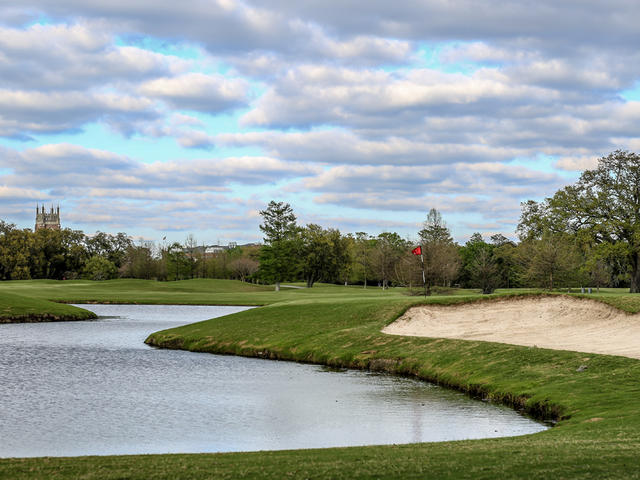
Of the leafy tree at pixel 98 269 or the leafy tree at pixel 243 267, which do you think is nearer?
the leafy tree at pixel 98 269

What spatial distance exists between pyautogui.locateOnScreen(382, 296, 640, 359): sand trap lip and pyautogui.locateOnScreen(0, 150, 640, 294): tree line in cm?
1211

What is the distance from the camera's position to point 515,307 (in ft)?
129

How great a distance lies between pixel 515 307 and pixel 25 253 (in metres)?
139

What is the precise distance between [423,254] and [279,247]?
64.3 metres

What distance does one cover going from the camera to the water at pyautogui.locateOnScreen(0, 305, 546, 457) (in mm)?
18672

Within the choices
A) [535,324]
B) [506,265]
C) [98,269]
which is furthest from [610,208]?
[98,269]

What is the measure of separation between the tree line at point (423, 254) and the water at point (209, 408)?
2440 cm

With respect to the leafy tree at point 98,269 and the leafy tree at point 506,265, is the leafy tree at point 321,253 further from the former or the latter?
the leafy tree at point 98,269

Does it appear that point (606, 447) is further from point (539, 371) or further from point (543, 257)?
point (543, 257)

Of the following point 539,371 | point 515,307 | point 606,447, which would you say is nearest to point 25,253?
point 515,307

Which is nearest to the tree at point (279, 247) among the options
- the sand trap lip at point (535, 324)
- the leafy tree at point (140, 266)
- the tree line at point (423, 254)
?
the tree line at point (423, 254)

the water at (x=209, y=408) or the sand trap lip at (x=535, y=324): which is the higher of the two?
the sand trap lip at (x=535, y=324)

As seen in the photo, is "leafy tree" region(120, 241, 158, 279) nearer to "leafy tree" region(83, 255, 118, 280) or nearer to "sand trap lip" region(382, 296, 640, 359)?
"leafy tree" region(83, 255, 118, 280)

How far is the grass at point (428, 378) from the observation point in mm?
11938
